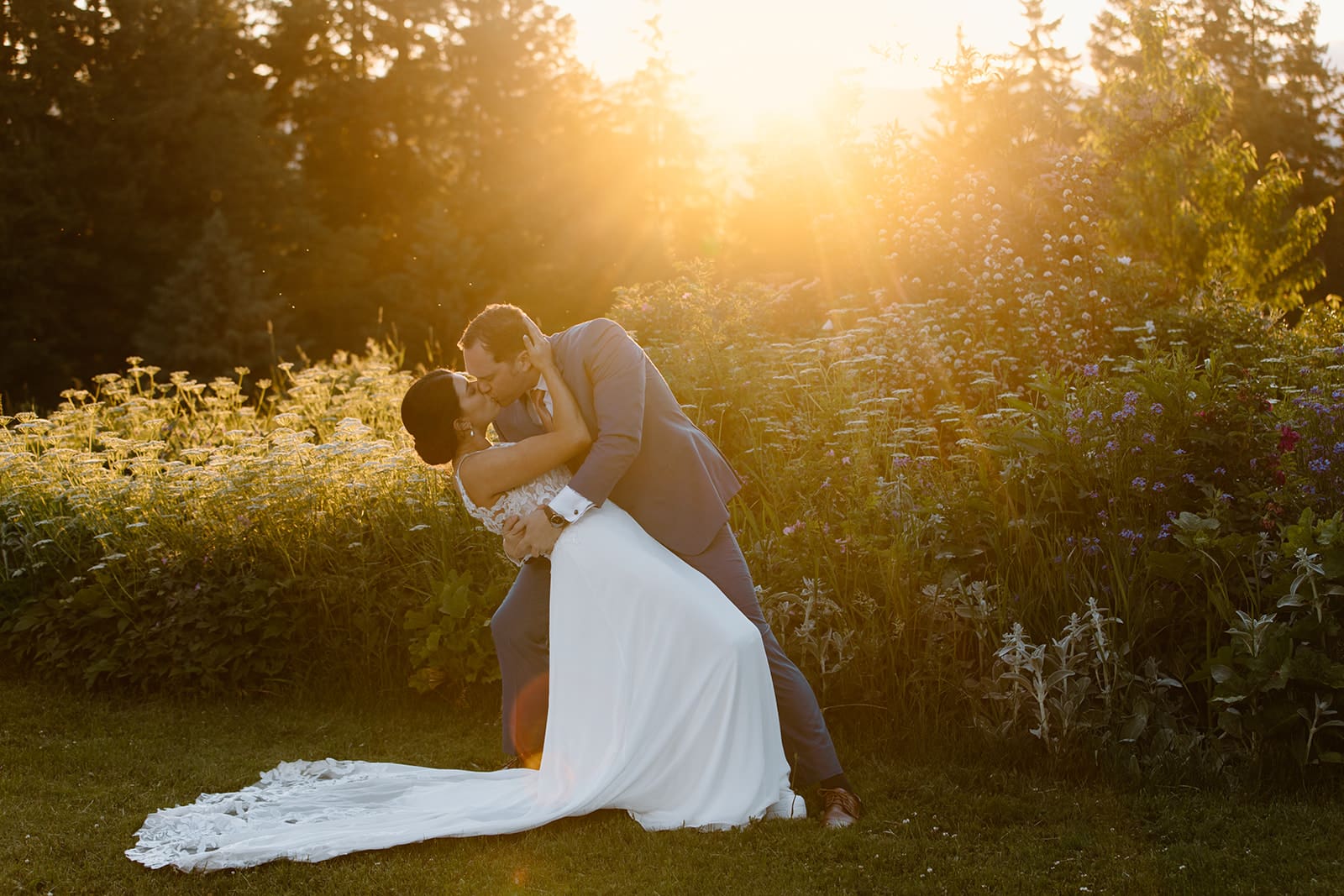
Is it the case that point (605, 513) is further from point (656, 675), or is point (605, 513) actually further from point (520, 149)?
point (520, 149)

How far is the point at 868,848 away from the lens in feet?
12.8

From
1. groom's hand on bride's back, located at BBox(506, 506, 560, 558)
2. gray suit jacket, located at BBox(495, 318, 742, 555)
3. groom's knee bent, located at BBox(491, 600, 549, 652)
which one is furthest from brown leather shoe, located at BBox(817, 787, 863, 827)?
groom's hand on bride's back, located at BBox(506, 506, 560, 558)

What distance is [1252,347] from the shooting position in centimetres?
717

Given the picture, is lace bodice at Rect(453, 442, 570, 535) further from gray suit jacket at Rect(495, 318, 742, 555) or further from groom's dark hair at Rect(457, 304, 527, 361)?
groom's dark hair at Rect(457, 304, 527, 361)

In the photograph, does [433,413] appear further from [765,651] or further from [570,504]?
[765,651]

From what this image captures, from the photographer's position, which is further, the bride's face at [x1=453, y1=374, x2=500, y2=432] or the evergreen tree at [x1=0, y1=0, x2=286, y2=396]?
the evergreen tree at [x1=0, y1=0, x2=286, y2=396]

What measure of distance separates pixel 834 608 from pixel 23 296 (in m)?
24.5

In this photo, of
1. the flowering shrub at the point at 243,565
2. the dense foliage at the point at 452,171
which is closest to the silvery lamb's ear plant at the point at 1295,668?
the flowering shrub at the point at 243,565

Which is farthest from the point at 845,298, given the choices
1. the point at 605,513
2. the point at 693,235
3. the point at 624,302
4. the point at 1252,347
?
the point at 693,235

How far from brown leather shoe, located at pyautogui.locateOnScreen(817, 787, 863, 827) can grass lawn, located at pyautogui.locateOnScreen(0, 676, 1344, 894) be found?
0.18 feet

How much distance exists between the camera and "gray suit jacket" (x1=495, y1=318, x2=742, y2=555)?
4184mm

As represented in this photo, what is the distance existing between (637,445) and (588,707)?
38.1 inches

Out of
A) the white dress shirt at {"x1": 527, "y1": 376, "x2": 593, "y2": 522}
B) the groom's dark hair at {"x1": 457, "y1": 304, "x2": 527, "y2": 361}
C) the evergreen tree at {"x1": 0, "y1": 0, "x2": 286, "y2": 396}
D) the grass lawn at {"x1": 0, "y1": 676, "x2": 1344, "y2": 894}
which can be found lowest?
the grass lawn at {"x1": 0, "y1": 676, "x2": 1344, "y2": 894}

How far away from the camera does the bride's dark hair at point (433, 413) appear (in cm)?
429
